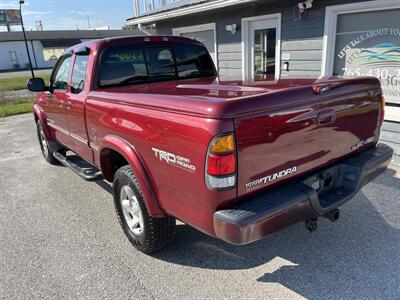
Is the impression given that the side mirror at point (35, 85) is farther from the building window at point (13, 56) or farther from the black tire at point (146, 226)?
the building window at point (13, 56)

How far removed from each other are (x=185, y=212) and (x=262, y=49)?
643 cm

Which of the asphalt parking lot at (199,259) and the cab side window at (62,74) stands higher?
the cab side window at (62,74)

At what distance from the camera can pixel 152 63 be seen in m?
3.94

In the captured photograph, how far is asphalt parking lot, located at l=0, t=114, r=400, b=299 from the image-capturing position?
105 inches

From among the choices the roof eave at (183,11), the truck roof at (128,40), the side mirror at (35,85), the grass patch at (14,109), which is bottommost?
the grass patch at (14,109)

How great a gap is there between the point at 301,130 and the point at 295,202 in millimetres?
511

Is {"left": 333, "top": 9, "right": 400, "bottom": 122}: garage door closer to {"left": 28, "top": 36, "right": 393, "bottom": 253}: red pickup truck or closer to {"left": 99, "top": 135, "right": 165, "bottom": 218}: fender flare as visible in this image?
{"left": 28, "top": 36, "right": 393, "bottom": 253}: red pickup truck

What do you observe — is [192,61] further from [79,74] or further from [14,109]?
[14,109]

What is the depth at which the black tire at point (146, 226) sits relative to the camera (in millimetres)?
2898

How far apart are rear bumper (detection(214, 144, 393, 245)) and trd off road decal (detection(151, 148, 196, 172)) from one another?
35 cm

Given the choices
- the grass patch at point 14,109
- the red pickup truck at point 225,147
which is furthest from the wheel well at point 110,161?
the grass patch at point 14,109

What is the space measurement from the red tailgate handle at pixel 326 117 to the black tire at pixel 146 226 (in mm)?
1494

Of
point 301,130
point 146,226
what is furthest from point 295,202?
point 146,226

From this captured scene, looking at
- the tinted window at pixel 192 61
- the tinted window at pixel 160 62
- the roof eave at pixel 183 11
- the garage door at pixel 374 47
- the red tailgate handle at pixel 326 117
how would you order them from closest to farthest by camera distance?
the red tailgate handle at pixel 326 117 < the tinted window at pixel 160 62 < the tinted window at pixel 192 61 < the garage door at pixel 374 47 < the roof eave at pixel 183 11
